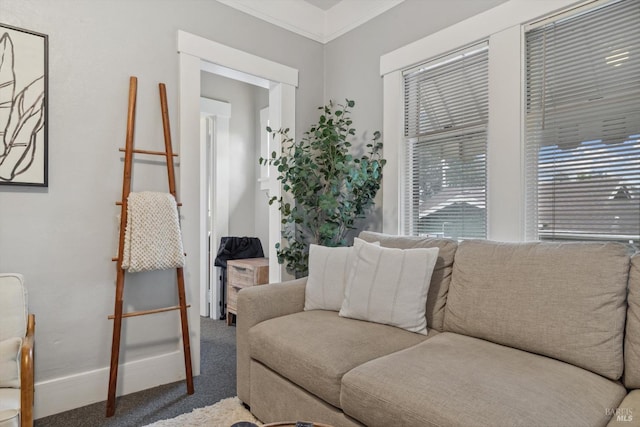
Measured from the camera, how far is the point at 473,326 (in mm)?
1700

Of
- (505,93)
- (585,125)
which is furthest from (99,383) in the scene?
(585,125)

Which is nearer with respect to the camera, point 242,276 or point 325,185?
point 325,185

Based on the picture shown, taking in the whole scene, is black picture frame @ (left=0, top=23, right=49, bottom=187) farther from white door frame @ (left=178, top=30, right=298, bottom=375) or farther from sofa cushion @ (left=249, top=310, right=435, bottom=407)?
sofa cushion @ (left=249, top=310, right=435, bottom=407)

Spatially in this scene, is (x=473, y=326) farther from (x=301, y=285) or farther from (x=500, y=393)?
(x=301, y=285)

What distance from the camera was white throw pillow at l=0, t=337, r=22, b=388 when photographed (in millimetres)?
1438

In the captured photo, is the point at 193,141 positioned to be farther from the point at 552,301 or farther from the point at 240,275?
the point at 552,301

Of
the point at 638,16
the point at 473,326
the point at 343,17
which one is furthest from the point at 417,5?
the point at 473,326

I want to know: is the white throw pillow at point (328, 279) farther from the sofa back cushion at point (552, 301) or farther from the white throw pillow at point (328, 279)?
the sofa back cushion at point (552, 301)

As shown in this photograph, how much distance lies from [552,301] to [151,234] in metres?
2.00

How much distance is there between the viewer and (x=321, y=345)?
1618 millimetres

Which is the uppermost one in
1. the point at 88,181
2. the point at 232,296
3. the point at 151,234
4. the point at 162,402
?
the point at 88,181

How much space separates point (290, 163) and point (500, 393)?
7.54ft

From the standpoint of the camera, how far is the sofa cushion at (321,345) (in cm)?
150

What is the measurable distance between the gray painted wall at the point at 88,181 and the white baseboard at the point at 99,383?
0.16 feet
